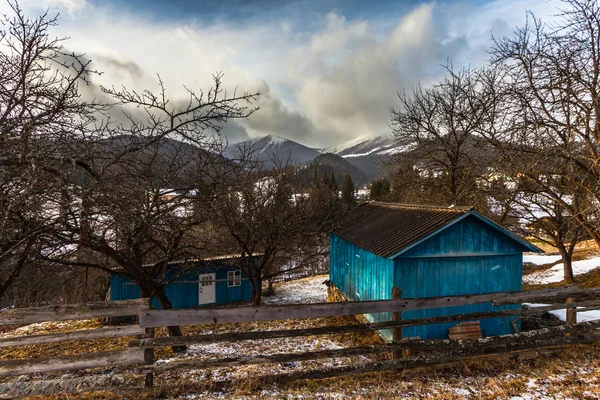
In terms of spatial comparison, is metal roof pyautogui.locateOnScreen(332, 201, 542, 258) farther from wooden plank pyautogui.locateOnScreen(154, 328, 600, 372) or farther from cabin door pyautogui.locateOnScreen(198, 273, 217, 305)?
cabin door pyautogui.locateOnScreen(198, 273, 217, 305)

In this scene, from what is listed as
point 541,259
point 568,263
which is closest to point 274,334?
point 568,263

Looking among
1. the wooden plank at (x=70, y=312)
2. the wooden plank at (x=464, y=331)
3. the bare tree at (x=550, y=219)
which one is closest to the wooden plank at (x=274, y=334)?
the wooden plank at (x=70, y=312)

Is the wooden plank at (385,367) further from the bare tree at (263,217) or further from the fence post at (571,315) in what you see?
the bare tree at (263,217)

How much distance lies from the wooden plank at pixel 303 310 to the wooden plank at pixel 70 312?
242mm

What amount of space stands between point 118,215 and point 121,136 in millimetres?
1648

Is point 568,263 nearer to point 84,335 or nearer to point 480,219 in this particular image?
point 480,219

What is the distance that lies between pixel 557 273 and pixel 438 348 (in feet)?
65.5

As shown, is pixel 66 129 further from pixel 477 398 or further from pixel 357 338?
pixel 357 338

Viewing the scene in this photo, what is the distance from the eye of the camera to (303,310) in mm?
4758

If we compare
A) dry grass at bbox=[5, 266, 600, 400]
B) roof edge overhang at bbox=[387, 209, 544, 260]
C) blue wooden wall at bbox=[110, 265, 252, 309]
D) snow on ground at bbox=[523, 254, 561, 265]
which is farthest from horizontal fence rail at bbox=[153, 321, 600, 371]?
snow on ground at bbox=[523, 254, 561, 265]

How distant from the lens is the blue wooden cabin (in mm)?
15797

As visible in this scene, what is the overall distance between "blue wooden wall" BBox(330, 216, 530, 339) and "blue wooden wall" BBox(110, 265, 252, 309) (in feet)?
36.5

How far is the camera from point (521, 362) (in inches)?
212

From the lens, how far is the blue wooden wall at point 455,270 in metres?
8.35
